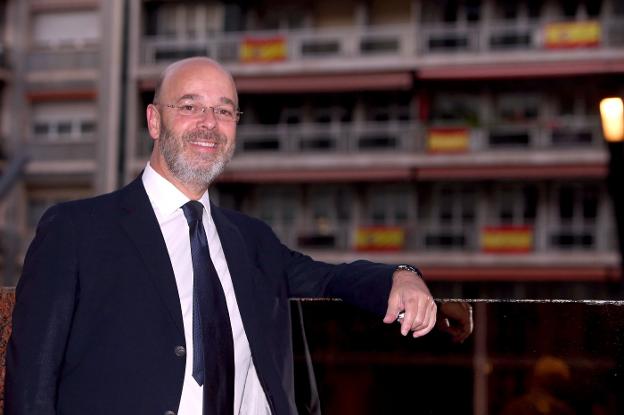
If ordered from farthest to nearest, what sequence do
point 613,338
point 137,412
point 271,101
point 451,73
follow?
point 271,101, point 451,73, point 613,338, point 137,412

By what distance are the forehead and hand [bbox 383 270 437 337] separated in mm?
686

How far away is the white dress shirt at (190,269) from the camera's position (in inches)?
90.4

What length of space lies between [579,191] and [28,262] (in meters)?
22.3

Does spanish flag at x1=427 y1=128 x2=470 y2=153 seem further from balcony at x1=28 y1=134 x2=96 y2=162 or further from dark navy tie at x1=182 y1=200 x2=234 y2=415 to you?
dark navy tie at x1=182 y1=200 x2=234 y2=415

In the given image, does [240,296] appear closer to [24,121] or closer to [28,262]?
[28,262]

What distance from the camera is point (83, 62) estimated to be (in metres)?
25.0

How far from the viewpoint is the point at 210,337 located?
2211 mm

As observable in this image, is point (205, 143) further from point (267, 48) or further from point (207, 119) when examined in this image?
point (267, 48)

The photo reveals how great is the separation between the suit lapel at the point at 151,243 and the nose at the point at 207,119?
0.26 metres

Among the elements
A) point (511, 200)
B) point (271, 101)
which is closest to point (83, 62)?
point (271, 101)

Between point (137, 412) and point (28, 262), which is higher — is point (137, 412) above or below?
below

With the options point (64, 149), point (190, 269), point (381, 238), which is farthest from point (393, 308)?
point (64, 149)

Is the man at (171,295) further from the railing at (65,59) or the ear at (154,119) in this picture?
the railing at (65,59)

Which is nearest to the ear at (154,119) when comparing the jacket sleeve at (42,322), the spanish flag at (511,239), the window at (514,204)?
the jacket sleeve at (42,322)
